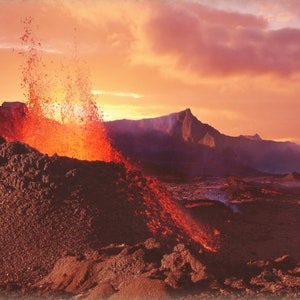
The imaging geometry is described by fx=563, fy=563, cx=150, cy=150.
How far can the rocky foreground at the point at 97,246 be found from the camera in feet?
33.3

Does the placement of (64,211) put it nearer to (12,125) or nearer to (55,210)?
(55,210)

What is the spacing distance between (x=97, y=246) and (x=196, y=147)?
6975cm

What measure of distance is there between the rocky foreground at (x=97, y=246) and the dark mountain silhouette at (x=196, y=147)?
59071 mm

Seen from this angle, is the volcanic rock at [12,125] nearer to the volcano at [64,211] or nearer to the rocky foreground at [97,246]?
the volcano at [64,211]

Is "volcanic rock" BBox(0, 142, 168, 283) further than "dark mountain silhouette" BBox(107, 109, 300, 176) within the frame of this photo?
No

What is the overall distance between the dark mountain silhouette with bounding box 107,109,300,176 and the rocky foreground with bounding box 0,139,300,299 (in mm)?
59071

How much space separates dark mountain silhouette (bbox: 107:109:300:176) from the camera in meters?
79.3

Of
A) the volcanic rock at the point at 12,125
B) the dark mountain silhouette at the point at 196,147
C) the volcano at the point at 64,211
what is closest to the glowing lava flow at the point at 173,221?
the volcano at the point at 64,211

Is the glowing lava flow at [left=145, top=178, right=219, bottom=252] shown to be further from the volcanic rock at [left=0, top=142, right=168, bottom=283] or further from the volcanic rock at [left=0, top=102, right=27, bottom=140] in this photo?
the volcanic rock at [left=0, top=102, right=27, bottom=140]

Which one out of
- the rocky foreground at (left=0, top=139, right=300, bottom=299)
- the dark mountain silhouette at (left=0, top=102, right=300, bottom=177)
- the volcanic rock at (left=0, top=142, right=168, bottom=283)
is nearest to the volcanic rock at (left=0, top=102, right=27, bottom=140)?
the volcanic rock at (left=0, top=142, right=168, bottom=283)

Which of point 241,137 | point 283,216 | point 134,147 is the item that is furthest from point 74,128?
point 241,137

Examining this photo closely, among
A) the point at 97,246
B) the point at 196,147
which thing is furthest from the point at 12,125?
the point at 196,147

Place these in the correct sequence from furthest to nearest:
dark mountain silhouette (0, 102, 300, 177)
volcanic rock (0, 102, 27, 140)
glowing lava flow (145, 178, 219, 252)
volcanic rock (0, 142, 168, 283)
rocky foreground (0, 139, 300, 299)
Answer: dark mountain silhouette (0, 102, 300, 177)
volcanic rock (0, 102, 27, 140)
glowing lava flow (145, 178, 219, 252)
volcanic rock (0, 142, 168, 283)
rocky foreground (0, 139, 300, 299)

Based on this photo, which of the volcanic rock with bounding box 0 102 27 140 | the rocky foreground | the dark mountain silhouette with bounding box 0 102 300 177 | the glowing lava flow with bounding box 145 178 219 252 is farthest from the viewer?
the dark mountain silhouette with bounding box 0 102 300 177
